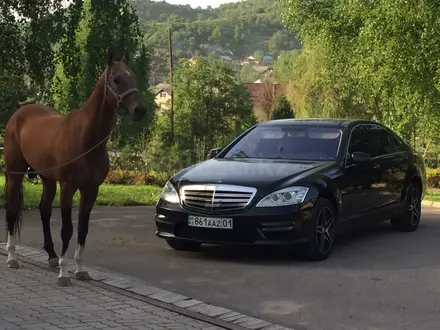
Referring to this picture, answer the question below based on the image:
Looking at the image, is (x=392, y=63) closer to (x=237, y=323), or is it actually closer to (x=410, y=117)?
(x=410, y=117)

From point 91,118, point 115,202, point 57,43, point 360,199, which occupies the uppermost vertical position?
point 57,43

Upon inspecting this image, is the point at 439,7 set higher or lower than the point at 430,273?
higher

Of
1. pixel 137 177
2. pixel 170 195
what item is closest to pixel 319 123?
pixel 170 195

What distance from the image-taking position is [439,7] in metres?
18.8

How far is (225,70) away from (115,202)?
40675 millimetres

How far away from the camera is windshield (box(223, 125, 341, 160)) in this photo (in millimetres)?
9086

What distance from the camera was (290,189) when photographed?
7805mm

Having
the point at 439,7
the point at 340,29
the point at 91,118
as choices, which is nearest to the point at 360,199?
the point at 91,118

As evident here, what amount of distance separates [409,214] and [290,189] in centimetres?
362

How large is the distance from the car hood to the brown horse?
1569 millimetres

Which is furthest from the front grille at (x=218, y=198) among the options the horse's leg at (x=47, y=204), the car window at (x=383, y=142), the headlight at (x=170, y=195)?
the car window at (x=383, y=142)

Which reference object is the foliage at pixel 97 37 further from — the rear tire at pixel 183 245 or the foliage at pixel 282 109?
the foliage at pixel 282 109

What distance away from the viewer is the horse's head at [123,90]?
6.34 metres

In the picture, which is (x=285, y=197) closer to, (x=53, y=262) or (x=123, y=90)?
(x=123, y=90)
